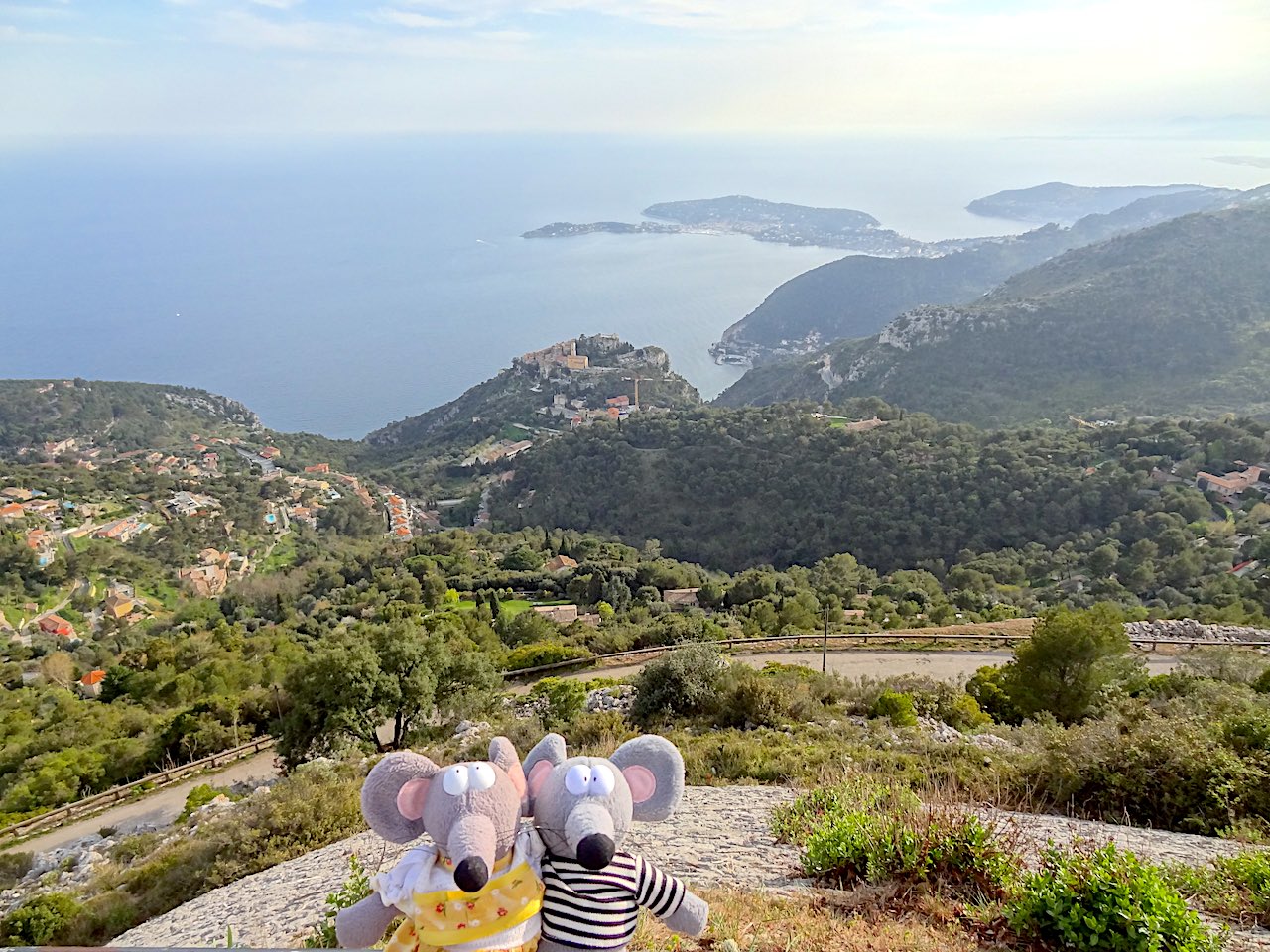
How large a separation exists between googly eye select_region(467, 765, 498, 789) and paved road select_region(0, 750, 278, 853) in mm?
10343

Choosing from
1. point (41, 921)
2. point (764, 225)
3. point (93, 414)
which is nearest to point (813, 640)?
point (41, 921)

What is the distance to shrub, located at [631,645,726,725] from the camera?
9.61 m

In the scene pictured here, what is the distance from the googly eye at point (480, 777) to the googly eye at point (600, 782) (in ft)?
0.93

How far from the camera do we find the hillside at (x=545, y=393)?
62.8 meters

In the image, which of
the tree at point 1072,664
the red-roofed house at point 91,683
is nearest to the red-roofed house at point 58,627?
the red-roofed house at point 91,683

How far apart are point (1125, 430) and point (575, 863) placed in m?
37.1

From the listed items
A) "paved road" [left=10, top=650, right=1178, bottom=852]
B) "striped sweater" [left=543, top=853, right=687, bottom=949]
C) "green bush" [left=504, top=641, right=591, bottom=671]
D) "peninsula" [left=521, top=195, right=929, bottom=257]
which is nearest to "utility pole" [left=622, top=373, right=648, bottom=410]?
"green bush" [left=504, top=641, right=591, bottom=671]

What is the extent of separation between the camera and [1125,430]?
31688 millimetres

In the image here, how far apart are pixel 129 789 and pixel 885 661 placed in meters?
13.1

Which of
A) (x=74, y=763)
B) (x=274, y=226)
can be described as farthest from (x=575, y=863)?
(x=274, y=226)

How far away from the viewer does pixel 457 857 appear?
1.90m

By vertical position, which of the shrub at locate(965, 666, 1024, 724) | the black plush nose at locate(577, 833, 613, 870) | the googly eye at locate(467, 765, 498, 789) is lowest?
the shrub at locate(965, 666, 1024, 724)

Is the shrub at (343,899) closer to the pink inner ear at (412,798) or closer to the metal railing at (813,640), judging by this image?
the pink inner ear at (412,798)

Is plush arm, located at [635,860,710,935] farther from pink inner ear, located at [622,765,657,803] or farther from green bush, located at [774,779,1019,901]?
green bush, located at [774,779,1019,901]
